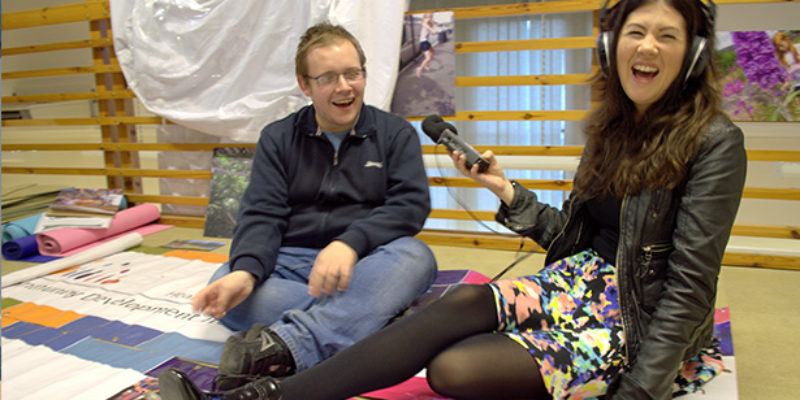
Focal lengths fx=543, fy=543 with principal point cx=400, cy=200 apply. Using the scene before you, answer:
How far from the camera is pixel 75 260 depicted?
2.44 m

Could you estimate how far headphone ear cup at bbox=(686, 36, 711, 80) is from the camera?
3.50 ft

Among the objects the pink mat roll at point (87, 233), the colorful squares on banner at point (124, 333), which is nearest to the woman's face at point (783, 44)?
the colorful squares on banner at point (124, 333)

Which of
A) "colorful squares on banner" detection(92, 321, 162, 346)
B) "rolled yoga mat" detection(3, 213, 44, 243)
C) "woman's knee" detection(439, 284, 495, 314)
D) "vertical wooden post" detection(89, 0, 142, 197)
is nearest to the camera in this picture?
"woman's knee" detection(439, 284, 495, 314)

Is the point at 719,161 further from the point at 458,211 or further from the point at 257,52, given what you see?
the point at 257,52

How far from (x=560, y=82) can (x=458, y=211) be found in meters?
0.82

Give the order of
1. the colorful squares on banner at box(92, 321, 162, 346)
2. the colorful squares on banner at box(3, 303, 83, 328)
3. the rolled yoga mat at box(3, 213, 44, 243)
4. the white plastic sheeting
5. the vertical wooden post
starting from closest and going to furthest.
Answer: the colorful squares on banner at box(92, 321, 162, 346) < the colorful squares on banner at box(3, 303, 83, 328) < the white plastic sheeting < the rolled yoga mat at box(3, 213, 44, 243) < the vertical wooden post

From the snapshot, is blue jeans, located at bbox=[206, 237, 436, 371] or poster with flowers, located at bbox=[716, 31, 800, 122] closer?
blue jeans, located at bbox=[206, 237, 436, 371]

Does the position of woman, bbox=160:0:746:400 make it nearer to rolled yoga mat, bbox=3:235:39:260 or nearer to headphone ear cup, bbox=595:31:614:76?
headphone ear cup, bbox=595:31:614:76

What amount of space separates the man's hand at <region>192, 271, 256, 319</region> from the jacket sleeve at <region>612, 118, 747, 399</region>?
3.11 ft

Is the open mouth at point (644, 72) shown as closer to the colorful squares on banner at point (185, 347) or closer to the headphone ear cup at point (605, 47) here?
the headphone ear cup at point (605, 47)

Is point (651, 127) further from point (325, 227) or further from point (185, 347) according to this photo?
point (185, 347)

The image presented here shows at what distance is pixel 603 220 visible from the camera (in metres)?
1.26

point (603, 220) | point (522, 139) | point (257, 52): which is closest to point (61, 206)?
point (257, 52)

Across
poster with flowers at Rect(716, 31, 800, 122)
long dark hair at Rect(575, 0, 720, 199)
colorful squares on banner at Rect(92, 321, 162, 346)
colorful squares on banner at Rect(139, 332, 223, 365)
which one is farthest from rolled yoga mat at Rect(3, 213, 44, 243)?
poster with flowers at Rect(716, 31, 800, 122)
